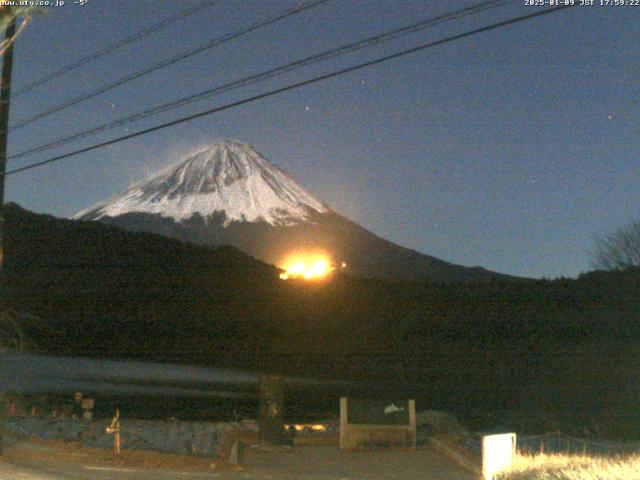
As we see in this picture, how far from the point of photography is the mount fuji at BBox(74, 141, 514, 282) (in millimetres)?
121062

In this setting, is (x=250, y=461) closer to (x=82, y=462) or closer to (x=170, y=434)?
(x=82, y=462)

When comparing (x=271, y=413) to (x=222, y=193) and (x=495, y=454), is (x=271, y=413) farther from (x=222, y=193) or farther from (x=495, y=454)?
(x=222, y=193)

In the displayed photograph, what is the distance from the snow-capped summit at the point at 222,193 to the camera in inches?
4579

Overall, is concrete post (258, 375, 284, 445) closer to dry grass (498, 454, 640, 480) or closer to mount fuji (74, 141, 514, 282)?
dry grass (498, 454, 640, 480)

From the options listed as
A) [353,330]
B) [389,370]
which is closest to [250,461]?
[389,370]

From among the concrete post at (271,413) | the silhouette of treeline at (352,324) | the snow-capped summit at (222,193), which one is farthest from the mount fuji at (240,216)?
the concrete post at (271,413)

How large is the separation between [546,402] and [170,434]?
869 inches

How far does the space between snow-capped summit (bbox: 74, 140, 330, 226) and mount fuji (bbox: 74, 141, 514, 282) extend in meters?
0.15

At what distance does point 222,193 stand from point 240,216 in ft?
25.2

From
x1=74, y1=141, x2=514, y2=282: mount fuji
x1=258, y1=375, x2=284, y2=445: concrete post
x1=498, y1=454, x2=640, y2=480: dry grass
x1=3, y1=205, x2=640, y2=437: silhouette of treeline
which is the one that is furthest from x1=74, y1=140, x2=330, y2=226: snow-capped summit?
x1=498, y1=454, x2=640, y2=480: dry grass

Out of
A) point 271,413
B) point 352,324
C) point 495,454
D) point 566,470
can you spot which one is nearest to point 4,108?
point 271,413

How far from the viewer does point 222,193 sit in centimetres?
13562

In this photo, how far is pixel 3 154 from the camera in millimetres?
15125

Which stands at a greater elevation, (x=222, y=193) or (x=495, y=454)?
(x=222, y=193)
